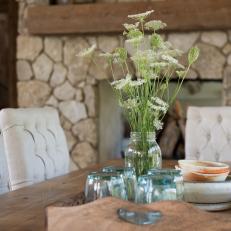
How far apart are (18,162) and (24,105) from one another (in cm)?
219

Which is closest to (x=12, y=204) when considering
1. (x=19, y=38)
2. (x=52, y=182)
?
(x=52, y=182)

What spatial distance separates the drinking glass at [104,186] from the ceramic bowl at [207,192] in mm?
222

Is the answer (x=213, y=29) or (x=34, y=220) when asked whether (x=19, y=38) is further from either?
(x=34, y=220)

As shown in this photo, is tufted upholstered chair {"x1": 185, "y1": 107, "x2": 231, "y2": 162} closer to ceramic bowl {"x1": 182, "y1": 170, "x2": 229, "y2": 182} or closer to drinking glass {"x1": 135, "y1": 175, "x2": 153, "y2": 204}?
ceramic bowl {"x1": 182, "y1": 170, "x2": 229, "y2": 182}

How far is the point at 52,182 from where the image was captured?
1.82 metres

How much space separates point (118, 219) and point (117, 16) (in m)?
2.98

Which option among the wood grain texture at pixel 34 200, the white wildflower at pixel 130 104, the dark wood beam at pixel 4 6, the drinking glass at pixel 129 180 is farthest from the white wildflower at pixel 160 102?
the dark wood beam at pixel 4 6

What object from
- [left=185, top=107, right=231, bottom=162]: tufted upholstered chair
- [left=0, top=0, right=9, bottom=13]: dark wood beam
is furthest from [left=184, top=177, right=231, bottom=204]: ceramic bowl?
[left=0, top=0, right=9, bottom=13]: dark wood beam

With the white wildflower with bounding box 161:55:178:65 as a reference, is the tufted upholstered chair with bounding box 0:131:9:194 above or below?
below

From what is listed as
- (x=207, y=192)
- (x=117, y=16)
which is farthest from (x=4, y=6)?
(x=207, y=192)

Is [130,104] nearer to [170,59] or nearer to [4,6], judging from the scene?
[170,59]

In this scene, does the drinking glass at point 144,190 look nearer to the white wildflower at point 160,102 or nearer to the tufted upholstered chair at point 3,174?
the white wildflower at point 160,102

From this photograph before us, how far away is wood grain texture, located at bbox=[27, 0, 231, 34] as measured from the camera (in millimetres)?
3527

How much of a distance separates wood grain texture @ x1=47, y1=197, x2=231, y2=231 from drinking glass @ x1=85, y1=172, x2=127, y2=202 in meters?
0.27
